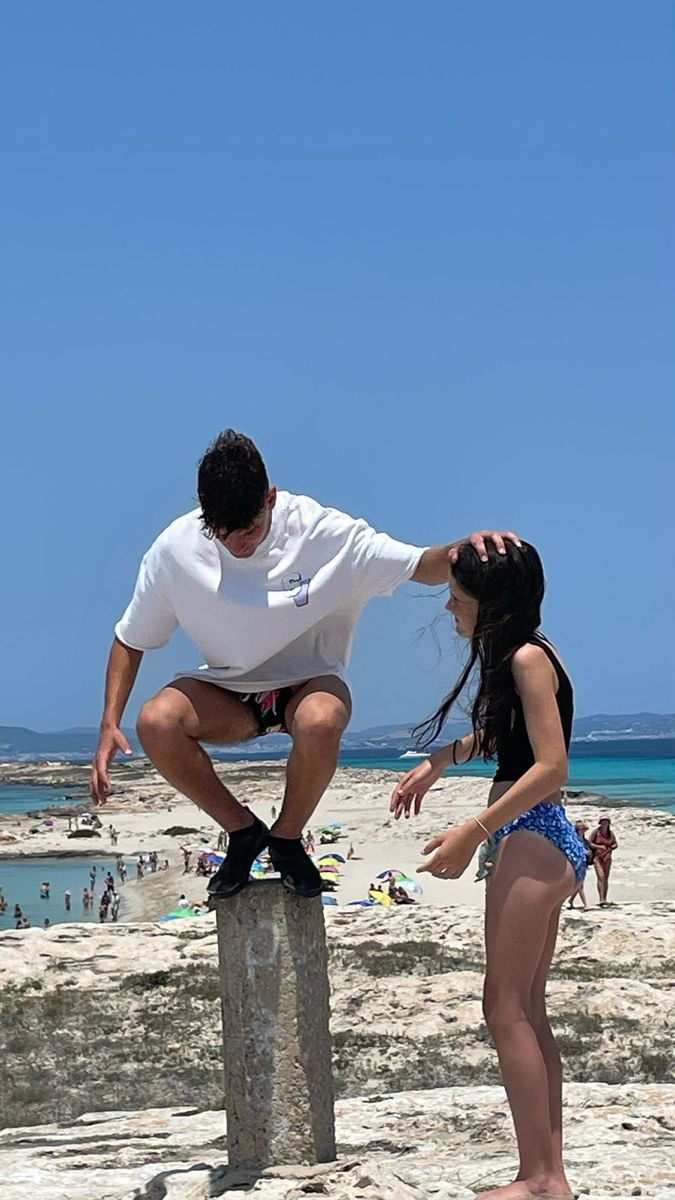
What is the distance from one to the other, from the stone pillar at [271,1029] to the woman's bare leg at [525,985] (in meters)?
0.75

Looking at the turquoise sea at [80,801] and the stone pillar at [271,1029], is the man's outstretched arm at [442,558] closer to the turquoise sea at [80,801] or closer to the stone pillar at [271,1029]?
the stone pillar at [271,1029]

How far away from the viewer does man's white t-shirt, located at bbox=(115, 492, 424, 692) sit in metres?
4.89

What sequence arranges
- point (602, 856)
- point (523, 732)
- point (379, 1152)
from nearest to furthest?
point (523, 732), point (379, 1152), point (602, 856)

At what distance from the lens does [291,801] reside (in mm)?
4789

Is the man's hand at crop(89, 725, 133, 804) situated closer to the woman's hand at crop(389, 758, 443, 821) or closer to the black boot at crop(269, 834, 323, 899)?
the black boot at crop(269, 834, 323, 899)

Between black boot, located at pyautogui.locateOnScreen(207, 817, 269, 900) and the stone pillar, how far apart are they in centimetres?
6

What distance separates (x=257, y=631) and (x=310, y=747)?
0.47 m

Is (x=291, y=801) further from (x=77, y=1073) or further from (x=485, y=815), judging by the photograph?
(x=77, y=1073)

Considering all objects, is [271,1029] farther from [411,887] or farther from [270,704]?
[411,887]

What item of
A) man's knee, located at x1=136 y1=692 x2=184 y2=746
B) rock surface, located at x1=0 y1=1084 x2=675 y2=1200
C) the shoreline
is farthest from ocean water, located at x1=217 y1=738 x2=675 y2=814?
man's knee, located at x1=136 y1=692 x2=184 y2=746

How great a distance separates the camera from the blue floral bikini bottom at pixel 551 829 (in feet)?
14.5

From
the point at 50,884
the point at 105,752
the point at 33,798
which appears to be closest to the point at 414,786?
the point at 105,752

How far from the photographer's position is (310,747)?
4691 millimetres

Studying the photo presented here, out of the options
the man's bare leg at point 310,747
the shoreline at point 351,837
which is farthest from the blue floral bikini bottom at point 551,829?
the shoreline at point 351,837
